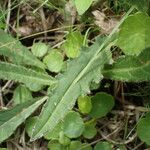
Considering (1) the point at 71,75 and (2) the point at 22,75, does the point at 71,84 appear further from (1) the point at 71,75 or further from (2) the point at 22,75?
(2) the point at 22,75

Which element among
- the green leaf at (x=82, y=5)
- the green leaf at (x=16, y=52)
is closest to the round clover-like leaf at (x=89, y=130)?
the green leaf at (x=16, y=52)

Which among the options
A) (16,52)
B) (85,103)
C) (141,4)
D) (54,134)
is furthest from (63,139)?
(141,4)

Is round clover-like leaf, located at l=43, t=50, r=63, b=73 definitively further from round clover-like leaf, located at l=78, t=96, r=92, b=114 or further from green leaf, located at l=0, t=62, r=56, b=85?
round clover-like leaf, located at l=78, t=96, r=92, b=114

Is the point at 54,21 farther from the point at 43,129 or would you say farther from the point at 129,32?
the point at 43,129

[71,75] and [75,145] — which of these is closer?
[71,75]

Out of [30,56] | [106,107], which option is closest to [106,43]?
[106,107]

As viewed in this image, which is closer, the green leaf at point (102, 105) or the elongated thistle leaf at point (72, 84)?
the elongated thistle leaf at point (72, 84)

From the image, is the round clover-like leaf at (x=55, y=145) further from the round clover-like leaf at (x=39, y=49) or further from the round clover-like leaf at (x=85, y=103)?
the round clover-like leaf at (x=39, y=49)
